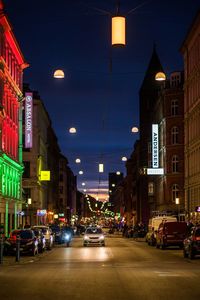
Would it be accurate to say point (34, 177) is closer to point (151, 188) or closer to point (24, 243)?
point (151, 188)

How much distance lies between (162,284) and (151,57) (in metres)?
95.8

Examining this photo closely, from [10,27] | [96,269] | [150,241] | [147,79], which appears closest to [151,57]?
[147,79]

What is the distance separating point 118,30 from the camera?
68.0 ft

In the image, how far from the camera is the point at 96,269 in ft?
86.3

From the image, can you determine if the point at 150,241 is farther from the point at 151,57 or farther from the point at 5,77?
the point at 151,57

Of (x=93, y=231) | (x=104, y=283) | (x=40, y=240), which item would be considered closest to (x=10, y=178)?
(x=93, y=231)

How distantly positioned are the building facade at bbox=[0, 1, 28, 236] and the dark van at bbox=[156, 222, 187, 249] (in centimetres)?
1701

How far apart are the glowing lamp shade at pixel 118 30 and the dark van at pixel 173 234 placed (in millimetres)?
27336

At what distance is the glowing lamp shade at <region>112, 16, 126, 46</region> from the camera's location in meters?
20.4

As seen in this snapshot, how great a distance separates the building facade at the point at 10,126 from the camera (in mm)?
60375

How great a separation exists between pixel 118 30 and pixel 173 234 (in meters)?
28.1

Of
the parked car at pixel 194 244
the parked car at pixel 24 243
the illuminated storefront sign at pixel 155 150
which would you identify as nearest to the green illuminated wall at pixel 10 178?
the parked car at pixel 24 243

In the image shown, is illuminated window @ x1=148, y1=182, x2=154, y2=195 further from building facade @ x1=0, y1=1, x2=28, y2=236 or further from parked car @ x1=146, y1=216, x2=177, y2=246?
parked car @ x1=146, y1=216, x2=177, y2=246

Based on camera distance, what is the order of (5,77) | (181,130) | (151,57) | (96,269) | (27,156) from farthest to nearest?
(151,57), (27,156), (181,130), (5,77), (96,269)
